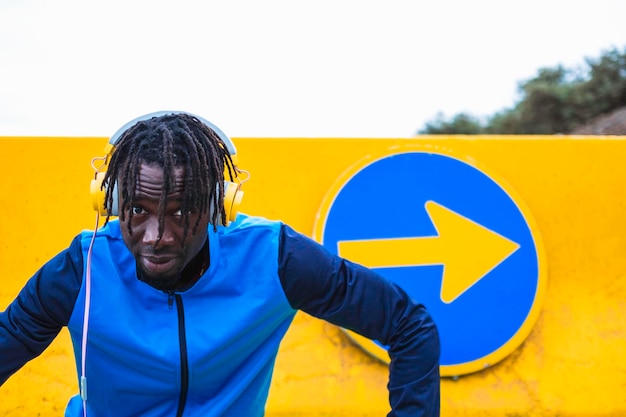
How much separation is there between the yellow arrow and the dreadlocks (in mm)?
1336

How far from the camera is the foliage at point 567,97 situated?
19.6 m

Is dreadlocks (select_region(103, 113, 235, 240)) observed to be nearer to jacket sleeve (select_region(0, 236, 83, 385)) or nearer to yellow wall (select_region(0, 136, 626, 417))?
jacket sleeve (select_region(0, 236, 83, 385))

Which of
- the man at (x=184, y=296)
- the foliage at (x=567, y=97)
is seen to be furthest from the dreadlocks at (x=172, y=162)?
the foliage at (x=567, y=97)

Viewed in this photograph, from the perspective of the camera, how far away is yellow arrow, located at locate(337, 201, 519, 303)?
10.2 ft

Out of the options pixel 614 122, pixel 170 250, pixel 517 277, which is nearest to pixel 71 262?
pixel 170 250

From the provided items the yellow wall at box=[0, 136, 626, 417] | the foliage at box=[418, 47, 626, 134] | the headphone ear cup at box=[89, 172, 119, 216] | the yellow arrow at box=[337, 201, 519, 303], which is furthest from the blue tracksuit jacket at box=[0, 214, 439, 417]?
the foliage at box=[418, 47, 626, 134]

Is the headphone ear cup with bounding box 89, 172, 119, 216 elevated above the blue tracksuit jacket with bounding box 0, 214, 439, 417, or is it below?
above

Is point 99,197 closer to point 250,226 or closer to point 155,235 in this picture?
point 155,235

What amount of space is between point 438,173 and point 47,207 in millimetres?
1931

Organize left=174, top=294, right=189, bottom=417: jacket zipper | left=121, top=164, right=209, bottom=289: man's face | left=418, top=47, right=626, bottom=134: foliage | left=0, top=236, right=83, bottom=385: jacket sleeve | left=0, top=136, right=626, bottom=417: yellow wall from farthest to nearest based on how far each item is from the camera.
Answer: left=418, top=47, right=626, bottom=134: foliage, left=0, top=136, right=626, bottom=417: yellow wall, left=174, top=294, right=189, bottom=417: jacket zipper, left=0, top=236, right=83, bottom=385: jacket sleeve, left=121, top=164, right=209, bottom=289: man's face

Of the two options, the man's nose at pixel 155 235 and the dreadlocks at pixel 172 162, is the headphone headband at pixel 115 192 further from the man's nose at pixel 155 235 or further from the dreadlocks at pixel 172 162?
the man's nose at pixel 155 235

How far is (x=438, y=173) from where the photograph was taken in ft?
10.5

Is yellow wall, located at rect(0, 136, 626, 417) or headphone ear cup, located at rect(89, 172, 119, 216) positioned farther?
yellow wall, located at rect(0, 136, 626, 417)

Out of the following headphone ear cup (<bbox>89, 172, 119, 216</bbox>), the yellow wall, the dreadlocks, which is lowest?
the yellow wall
